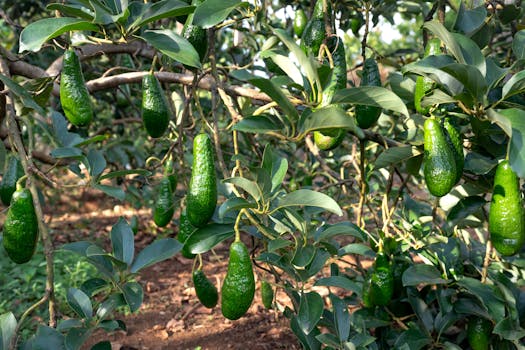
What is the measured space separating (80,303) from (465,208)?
3.74 feet

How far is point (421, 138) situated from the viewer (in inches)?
51.6

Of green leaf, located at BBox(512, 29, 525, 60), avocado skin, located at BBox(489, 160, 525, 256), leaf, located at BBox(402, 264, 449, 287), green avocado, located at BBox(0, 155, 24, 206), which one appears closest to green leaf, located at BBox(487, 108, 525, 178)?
avocado skin, located at BBox(489, 160, 525, 256)

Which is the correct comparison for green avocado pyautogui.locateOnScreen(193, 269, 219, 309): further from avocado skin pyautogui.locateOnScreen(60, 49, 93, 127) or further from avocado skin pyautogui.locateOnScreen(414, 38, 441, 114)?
avocado skin pyautogui.locateOnScreen(414, 38, 441, 114)

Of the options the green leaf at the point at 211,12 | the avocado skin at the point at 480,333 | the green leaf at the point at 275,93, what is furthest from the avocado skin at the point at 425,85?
the avocado skin at the point at 480,333

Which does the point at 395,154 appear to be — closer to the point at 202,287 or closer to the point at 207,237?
the point at 207,237

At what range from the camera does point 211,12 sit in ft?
3.30

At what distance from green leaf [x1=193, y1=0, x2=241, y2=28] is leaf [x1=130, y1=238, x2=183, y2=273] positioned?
0.52m

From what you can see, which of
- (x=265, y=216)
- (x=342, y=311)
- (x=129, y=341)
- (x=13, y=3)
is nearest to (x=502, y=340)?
(x=342, y=311)

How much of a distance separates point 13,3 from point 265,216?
2456 millimetres

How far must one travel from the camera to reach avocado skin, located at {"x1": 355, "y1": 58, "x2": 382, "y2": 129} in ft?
3.80

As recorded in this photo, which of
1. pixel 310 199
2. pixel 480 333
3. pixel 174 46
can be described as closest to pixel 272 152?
pixel 310 199

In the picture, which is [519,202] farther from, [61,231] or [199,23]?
[61,231]

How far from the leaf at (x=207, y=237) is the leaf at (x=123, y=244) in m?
0.23

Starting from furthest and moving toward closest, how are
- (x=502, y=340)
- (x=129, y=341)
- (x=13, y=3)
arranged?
(x=13, y=3) → (x=129, y=341) → (x=502, y=340)
